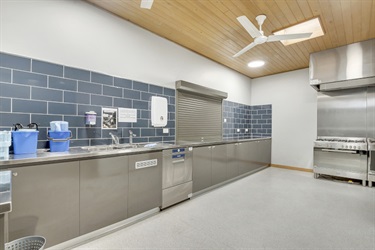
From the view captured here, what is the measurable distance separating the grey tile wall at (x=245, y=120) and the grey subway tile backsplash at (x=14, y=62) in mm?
4155

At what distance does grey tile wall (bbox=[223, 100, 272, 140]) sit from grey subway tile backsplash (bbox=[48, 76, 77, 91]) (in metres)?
3.69

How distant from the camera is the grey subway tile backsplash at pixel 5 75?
1944mm

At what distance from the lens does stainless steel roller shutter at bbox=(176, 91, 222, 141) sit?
3.91 metres

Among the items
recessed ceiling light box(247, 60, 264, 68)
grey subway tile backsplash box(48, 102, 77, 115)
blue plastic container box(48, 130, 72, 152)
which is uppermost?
recessed ceiling light box(247, 60, 264, 68)

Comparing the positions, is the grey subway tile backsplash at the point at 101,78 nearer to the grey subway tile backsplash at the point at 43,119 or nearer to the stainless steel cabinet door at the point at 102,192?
the grey subway tile backsplash at the point at 43,119

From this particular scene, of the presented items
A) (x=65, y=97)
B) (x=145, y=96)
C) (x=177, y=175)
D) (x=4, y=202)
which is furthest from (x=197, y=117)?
(x=4, y=202)

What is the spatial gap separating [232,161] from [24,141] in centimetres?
360

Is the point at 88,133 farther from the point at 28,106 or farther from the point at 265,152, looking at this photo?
the point at 265,152

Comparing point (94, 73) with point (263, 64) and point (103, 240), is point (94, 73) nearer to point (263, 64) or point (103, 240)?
point (103, 240)

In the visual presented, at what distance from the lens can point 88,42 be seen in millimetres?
2584

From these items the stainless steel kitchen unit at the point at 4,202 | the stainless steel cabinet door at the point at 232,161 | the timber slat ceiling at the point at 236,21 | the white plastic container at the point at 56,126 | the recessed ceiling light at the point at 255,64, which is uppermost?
the timber slat ceiling at the point at 236,21

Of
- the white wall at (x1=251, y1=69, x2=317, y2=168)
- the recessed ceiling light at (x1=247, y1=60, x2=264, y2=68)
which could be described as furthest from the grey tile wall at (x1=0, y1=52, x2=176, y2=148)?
the white wall at (x1=251, y1=69, x2=317, y2=168)

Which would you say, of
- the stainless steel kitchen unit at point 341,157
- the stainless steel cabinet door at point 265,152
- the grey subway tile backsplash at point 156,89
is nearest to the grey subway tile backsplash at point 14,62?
the grey subway tile backsplash at point 156,89

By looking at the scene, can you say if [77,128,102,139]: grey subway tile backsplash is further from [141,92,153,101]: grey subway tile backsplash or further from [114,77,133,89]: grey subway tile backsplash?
[141,92,153,101]: grey subway tile backsplash
